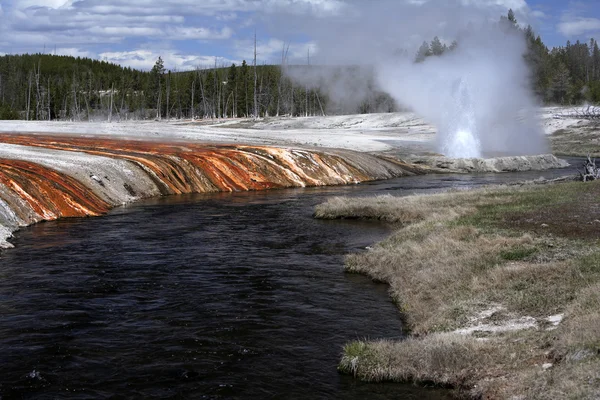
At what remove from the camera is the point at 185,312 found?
12336 mm

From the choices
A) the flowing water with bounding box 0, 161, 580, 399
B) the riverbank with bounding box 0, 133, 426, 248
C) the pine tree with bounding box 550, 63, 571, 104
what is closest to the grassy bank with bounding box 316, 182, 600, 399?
the flowing water with bounding box 0, 161, 580, 399

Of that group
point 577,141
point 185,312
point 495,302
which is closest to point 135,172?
point 185,312

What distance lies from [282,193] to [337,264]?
17.2m

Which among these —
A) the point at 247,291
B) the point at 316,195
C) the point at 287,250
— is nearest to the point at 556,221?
the point at 287,250

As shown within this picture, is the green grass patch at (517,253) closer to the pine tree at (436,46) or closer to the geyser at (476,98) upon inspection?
the geyser at (476,98)

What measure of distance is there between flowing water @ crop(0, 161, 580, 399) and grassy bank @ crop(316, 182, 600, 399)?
435mm

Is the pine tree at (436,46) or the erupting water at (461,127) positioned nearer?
the erupting water at (461,127)

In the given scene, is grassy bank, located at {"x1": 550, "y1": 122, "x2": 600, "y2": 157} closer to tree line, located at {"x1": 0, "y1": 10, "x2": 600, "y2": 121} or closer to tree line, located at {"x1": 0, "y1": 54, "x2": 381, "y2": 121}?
tree line, located at {"x1": 0, "y1": 10, "x2": 600, "y2": 121}

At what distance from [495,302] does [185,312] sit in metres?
5.77

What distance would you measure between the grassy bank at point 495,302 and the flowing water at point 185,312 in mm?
435

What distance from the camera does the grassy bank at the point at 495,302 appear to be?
331 inches

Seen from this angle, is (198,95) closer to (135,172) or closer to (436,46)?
(436,46)

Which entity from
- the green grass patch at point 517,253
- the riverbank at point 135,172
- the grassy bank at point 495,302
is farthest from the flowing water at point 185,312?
the green grass patch at point 517,253

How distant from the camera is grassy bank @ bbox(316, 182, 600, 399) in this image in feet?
27.6
